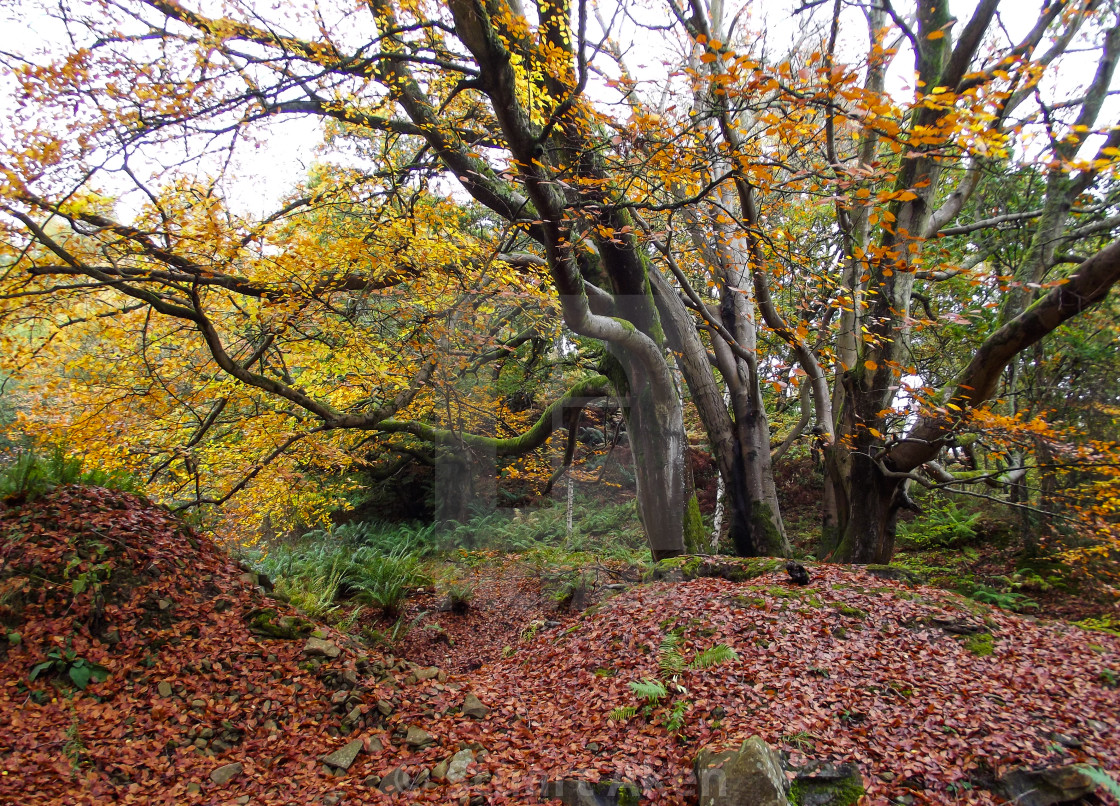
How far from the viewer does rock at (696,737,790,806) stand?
100 inches

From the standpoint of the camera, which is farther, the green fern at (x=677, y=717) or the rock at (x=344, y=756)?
the rock at (x=344, y=756)

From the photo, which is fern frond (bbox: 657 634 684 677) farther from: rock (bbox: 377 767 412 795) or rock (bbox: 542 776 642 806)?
rock (bbox: 377 767 412 795)

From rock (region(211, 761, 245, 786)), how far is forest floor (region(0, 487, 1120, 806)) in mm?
13

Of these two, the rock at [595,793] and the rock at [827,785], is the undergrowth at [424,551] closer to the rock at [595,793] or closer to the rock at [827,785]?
the rock at [595,793]

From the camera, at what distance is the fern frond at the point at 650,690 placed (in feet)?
11.7

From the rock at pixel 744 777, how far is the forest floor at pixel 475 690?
0.18 meters

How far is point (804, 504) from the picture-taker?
12688mm

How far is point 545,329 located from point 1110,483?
7.48 m

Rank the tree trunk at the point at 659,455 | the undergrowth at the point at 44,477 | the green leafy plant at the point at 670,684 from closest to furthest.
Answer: the green leafy plant at the point at 670,684
the undergrowth at the point at 44,477
the tree trunk at the point at 659,455

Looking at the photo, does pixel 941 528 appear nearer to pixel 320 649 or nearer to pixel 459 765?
pixel 459 765

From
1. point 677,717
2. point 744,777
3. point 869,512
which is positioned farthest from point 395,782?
point 869,512

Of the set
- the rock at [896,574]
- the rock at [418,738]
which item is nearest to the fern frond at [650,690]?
the rock at [418,738]

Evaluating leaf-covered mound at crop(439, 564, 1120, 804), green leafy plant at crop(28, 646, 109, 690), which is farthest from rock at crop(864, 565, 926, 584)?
green leafy plant at crop(28, 646, 109, 690)

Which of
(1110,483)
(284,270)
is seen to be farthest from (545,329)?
(1110,483)
